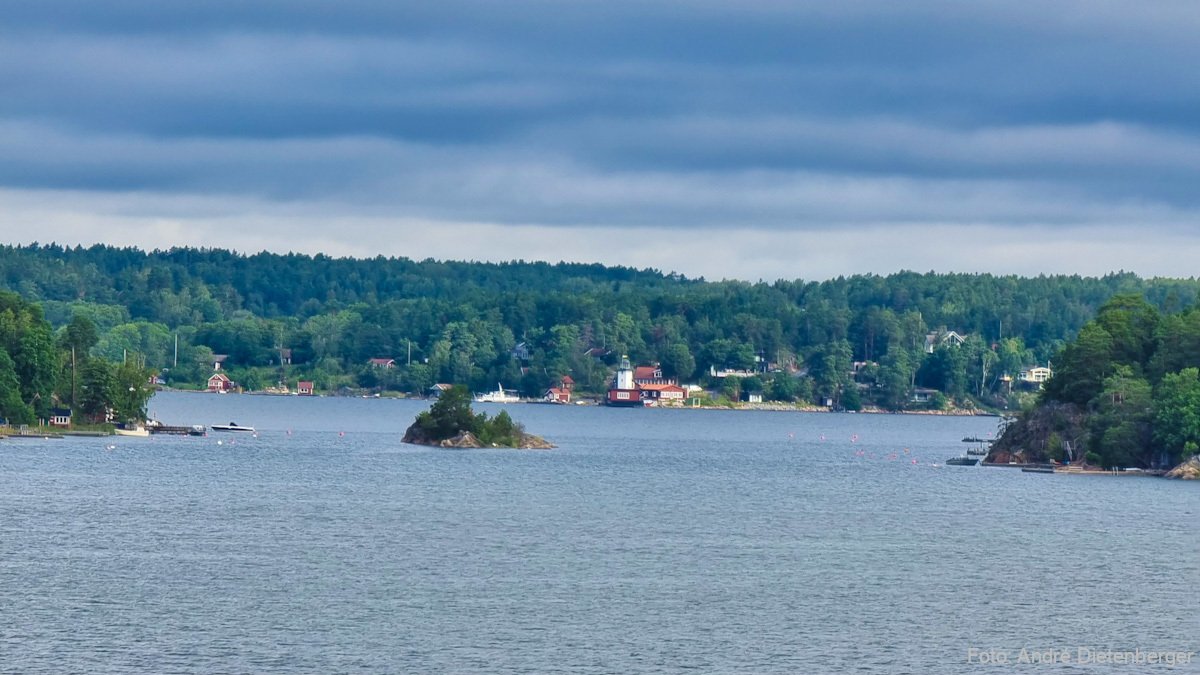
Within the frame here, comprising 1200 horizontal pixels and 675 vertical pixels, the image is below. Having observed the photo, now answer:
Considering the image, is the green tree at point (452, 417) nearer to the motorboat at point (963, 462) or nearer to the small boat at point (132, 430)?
the small boat at point (132, 430)

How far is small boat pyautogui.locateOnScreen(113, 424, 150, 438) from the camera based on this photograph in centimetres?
17350

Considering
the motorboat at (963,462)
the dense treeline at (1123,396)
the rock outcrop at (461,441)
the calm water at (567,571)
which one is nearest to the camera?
the calm water at (567,571)

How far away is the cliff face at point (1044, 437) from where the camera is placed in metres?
150

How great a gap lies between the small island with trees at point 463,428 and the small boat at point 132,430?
27.5 m

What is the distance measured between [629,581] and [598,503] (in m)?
36.6

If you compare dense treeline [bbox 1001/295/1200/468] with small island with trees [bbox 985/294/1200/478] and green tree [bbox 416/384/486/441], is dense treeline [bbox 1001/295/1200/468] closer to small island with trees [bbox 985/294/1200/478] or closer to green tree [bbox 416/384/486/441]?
small island with trees [bbox 985/294/1200/478]

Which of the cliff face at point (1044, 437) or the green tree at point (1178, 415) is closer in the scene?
the green tree at point (1178, 415)

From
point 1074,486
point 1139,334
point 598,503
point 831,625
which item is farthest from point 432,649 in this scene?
point 1139,334

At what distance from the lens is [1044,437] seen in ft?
508

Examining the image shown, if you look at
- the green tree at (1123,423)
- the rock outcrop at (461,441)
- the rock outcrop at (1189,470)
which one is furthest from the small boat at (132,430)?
the rock outcrop at (1189,470)

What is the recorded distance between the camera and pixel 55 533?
279ft

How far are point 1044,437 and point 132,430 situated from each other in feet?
278

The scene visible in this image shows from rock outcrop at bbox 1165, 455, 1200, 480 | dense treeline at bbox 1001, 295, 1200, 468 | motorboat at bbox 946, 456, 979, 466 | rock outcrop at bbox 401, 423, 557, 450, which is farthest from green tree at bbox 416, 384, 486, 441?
rock outcrop at bbox 1165, 455, 1200, 480

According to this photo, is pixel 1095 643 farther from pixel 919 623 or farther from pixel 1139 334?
pixel 1139 334
